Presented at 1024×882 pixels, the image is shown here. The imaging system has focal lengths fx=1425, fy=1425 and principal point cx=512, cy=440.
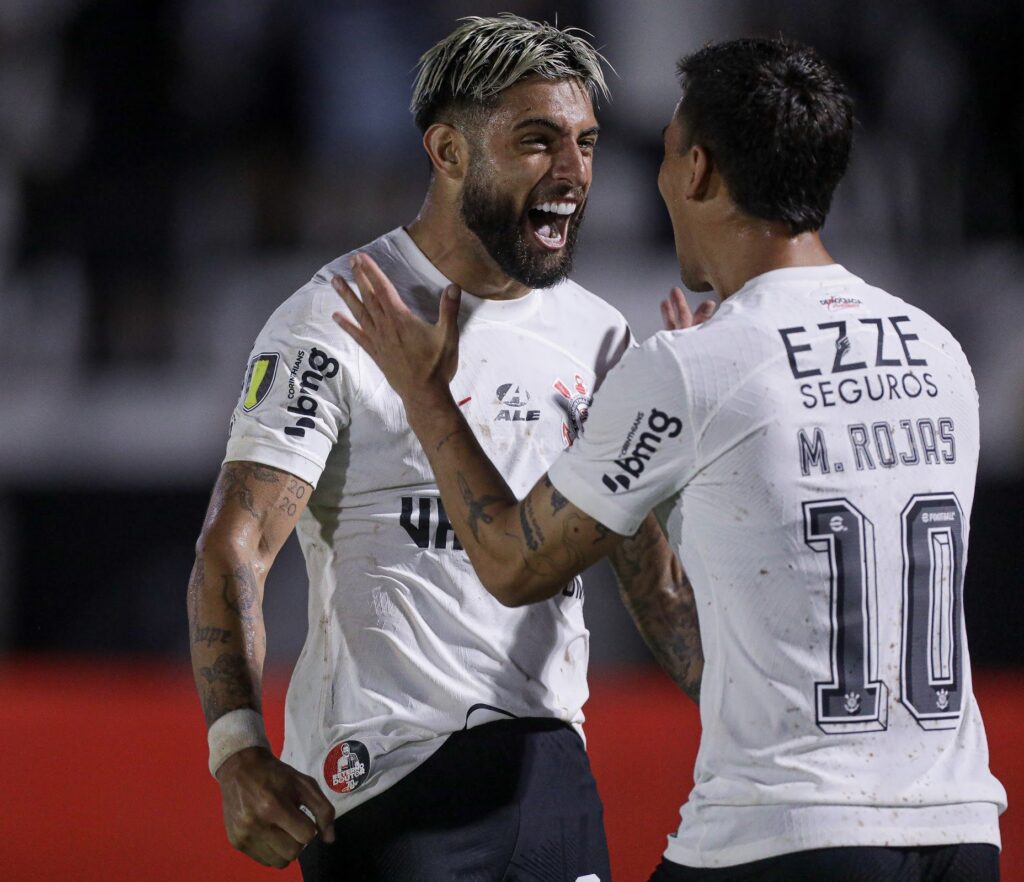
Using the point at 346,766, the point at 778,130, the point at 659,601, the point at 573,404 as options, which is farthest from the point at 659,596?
Answer: the point at 778,130

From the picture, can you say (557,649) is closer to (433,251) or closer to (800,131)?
(433,251)

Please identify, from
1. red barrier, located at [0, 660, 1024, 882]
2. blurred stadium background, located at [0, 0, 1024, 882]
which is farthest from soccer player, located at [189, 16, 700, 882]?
blurred stadium background, located at [0, 0, 1024, 882]

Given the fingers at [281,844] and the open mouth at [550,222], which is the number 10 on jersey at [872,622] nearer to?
the fingers at [281,844]

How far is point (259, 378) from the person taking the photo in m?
2.48

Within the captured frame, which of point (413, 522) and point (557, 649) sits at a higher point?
point (413, 522)

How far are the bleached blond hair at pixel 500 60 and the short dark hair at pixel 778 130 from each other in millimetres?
695

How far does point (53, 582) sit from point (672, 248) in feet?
11.0

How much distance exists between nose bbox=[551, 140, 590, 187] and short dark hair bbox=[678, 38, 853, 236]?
0.67 meters

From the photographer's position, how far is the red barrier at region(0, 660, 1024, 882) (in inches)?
159

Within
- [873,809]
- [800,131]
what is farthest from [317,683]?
[800,131]

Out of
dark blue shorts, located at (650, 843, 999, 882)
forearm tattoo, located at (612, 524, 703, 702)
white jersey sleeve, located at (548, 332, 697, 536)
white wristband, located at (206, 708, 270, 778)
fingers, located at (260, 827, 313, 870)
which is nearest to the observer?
dark blue shorts, located at (650, 843, 999, 882)

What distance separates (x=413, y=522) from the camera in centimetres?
248

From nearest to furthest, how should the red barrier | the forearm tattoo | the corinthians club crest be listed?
the corinthians club crest → the forearm tattoo → the red barrier

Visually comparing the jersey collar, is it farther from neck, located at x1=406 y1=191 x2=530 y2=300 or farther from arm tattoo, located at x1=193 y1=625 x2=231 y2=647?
arm tattoo, located at x1=193 y1=625 x2=231 y2=647
